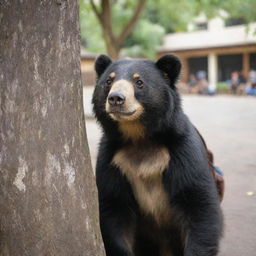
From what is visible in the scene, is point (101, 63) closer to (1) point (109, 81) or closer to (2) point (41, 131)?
(1) point (109, 81)

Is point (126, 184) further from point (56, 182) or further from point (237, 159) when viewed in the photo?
point (237, 159)

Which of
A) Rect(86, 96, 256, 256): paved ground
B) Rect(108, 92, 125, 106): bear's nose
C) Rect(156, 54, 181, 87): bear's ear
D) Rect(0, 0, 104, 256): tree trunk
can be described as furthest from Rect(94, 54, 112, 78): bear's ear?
Rect(86, 96, 256, 256): paved ground

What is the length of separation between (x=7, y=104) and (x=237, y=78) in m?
27.8

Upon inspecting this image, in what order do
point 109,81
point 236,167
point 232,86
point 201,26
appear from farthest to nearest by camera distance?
1. point 201,26
2. point 232,86
3. point 236,167
4. point 109,81

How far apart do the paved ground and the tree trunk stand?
1838 mm

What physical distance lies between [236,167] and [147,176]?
4.26 meters

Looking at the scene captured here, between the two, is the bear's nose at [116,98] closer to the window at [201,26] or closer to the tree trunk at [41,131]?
the tree trunk at [41,131]

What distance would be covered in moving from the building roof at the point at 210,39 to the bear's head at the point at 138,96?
26751 mm

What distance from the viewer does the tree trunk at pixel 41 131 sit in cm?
221

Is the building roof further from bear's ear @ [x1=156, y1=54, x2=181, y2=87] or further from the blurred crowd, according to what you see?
bear's ear @ [x1=156, y1=54, x2=181, y2=87]

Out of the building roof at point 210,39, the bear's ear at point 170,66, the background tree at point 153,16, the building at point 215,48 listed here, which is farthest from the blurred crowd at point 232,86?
the bear's ear at point 170,66

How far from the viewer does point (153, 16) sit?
35.4 m

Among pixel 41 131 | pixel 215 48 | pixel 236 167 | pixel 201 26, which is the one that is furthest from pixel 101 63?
pixel 201 26

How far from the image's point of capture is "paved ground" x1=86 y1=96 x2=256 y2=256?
3.99 m
